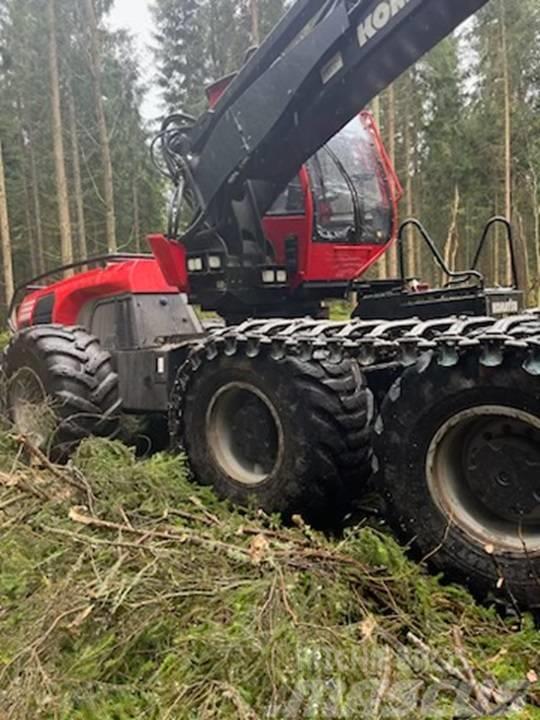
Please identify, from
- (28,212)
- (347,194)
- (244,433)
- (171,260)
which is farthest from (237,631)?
(28,212)

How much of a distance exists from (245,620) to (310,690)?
0.35 m

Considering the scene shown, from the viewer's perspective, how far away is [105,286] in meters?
5.78

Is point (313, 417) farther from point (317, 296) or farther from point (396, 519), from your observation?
point (317, 296)

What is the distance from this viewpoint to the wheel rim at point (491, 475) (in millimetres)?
2674

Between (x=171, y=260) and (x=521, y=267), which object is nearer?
(x=171, y=260)

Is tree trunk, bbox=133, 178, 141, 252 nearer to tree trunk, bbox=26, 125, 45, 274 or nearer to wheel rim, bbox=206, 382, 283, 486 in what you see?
tree trunk, bbox=26, 125, 45, 274

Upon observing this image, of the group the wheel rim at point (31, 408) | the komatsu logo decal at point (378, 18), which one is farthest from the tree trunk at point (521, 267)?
the wheel rim at point (31, 408)

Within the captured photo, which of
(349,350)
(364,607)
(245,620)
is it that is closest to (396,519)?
(364,607)

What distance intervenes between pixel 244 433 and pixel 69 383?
70.5 inches

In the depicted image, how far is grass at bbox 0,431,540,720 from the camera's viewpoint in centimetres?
192

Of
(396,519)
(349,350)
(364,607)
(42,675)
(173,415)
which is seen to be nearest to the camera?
(42,675)

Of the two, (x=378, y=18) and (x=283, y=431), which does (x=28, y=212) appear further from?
(x=283, y=431)

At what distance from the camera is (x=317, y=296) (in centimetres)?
530

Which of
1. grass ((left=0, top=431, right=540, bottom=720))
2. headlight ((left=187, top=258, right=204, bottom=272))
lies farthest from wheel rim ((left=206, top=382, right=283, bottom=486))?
headlight ((left=187, top=258, right=204, bottom=272))
